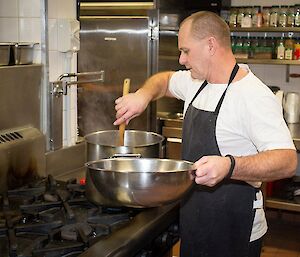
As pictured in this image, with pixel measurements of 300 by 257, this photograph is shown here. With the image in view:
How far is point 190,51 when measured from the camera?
5.93 ft

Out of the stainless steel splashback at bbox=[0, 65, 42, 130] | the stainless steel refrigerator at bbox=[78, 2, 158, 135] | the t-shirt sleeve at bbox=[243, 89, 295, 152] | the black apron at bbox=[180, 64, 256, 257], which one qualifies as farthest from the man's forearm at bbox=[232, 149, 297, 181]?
the stainless steel refrigerator at bbox=[78, 2, 158, 135]

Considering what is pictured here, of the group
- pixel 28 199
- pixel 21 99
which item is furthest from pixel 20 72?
pixel 28 199

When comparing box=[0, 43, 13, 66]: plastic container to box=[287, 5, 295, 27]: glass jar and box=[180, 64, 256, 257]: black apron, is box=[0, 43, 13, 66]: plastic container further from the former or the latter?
box=[287, 5, 295, 27]: glass jar

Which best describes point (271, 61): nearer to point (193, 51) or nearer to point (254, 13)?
point (254, 13)

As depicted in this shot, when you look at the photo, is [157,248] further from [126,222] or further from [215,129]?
[215,129]

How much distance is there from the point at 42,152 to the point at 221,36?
3.49 ft

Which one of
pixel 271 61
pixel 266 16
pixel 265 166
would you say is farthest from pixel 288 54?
pixel 265 166

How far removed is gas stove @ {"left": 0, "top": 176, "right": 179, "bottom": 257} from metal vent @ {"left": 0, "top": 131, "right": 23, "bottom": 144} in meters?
0.22

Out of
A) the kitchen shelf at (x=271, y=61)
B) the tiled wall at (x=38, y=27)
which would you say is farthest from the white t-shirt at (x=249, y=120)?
the kitchen shelf at (x=271, y=61)

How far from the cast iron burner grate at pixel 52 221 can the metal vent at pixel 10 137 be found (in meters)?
0.22

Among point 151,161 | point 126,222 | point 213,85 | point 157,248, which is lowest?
point 157,248

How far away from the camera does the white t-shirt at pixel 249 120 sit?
167 centimetres

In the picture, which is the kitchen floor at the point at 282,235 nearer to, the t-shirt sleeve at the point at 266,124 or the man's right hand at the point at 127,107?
the man's right hand at the point at 127,107

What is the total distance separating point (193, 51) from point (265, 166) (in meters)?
0.48
